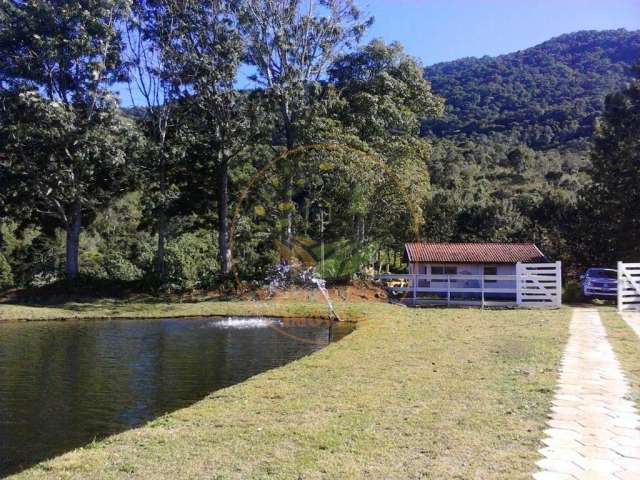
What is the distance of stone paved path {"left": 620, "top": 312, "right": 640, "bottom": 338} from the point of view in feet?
42.9

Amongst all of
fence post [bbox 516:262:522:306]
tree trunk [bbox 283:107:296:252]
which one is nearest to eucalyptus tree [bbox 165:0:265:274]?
tree trunk [bbox 283:107:296:252]

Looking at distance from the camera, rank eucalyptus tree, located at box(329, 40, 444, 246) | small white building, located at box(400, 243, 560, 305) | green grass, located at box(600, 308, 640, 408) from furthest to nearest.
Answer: eucalyptus tree, located at box(329, 40, 444, 246) → small white building, located at box(400, 243, 560, 305) → green grass, located at box(600, 308, 640, 408)

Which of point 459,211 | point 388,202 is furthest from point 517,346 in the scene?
point 459,211

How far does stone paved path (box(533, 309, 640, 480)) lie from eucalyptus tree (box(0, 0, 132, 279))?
19294 mm

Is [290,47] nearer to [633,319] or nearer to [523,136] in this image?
[633,319]

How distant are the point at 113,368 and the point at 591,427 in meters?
8.06

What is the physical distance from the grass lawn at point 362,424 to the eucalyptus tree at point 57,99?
52.5 feet

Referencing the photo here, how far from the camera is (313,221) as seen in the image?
94.3 ft

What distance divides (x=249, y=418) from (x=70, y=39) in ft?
67.1

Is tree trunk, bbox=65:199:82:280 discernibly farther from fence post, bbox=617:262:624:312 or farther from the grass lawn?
fence post, bbox=617:262:624:312

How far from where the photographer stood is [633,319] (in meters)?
15.0

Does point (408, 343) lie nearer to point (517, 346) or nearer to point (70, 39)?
point (517, 346)

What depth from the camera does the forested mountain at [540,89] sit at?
2931 inches

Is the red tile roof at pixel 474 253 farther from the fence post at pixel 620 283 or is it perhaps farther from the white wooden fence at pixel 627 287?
the fence post at pixel 620 283
